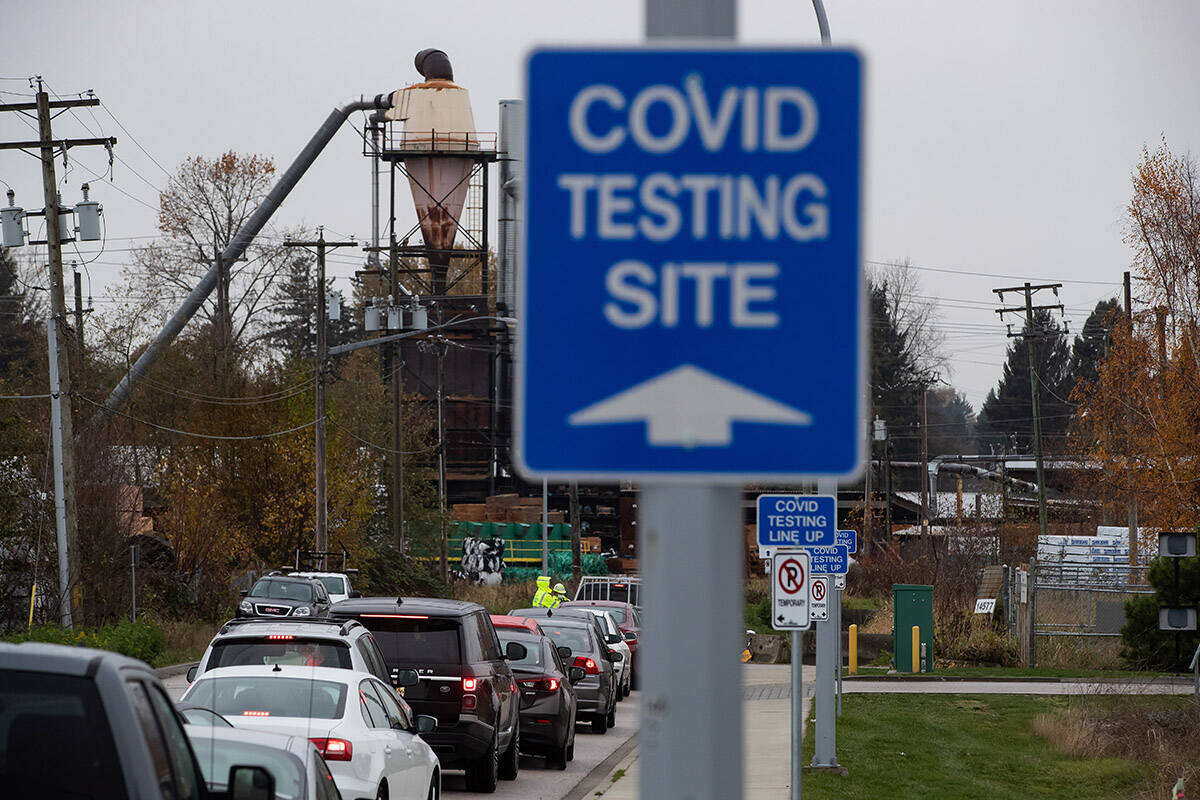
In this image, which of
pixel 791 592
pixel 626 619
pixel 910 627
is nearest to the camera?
pixel 791 592

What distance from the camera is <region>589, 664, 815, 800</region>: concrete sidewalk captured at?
1736cm

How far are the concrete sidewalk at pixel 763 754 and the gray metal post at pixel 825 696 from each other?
1.62 feet

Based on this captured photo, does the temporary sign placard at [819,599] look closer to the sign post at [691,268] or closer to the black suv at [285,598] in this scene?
the sign post at [691,268]

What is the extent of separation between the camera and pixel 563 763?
20.1 metres

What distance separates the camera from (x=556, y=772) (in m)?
19.7

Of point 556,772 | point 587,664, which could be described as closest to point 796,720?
point 556,772

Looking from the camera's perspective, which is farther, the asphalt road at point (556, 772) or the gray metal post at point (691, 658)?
the asphalt road at point (556, 772)

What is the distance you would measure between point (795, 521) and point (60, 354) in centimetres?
2102

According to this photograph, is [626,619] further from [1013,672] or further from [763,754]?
[763,754]

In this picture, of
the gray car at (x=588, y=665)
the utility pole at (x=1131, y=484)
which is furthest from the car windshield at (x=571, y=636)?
the utility pole at (x=1131, y=484)

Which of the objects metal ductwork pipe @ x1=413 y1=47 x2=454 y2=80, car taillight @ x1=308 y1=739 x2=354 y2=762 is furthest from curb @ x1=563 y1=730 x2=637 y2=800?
metal ductwork pipe @ x1=413 y1=47 x2=454 y2=80

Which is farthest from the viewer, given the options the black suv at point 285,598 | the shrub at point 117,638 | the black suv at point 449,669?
the black suv at point 285,598

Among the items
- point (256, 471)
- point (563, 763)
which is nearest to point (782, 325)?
point (563, 763)

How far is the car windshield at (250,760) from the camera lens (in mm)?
8359
